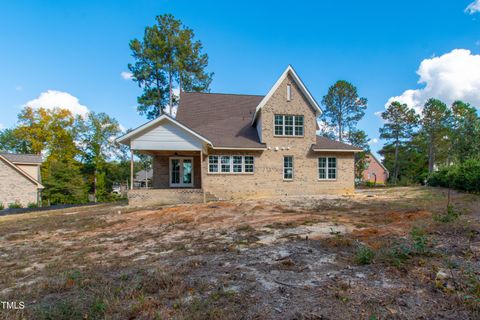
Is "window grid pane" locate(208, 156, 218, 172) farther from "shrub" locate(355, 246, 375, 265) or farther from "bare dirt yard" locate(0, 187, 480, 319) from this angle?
"shrub" locate(355, 246, 375, 265)

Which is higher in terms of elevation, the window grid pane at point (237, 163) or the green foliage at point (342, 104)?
the green foliage at point (342, 104)

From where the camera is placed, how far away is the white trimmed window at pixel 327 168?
59.5 feet

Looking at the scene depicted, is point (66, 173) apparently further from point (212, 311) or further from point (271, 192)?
point (212, 311)

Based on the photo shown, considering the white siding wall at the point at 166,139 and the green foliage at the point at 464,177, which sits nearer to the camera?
the white siding wall at the point at 166,139

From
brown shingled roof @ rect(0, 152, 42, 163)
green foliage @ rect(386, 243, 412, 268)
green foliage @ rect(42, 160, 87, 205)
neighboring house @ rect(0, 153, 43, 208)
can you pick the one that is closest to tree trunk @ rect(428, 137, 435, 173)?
green foliage @ rect(386, 243, 412, 268)

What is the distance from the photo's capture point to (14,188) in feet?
75.9

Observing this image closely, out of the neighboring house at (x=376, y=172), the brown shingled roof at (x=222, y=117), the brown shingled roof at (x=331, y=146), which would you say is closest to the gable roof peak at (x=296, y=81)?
the brown shingled roof at (x=222, y=117)

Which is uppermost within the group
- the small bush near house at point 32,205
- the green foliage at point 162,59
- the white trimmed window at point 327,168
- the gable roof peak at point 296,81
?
the green foliage at point 162,59

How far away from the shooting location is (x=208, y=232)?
7129 millimetres

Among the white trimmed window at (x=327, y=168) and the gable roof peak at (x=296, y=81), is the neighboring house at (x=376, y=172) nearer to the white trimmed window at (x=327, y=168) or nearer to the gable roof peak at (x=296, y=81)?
the white trimmed window at (x=327, y=168)

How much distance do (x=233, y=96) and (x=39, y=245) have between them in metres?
18.2

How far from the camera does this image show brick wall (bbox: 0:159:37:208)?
2275 cm

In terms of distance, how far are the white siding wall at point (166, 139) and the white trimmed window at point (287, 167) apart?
675cm

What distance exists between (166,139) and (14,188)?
65.3 ft
